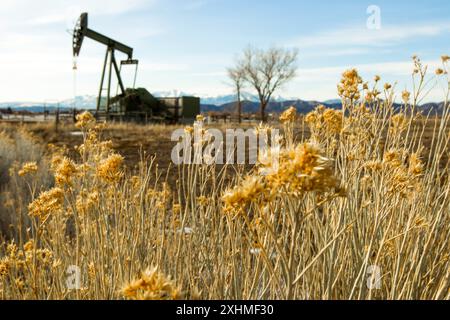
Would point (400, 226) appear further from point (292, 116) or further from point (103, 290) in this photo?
point (103, 290)

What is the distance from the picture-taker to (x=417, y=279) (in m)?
1.89

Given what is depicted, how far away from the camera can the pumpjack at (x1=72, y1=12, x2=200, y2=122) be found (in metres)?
21.5

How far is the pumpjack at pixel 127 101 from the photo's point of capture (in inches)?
846

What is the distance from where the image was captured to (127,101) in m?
21.9

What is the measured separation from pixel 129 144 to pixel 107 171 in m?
9.13

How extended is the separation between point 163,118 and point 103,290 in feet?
67.4

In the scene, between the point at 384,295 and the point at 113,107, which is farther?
the point at 113,107
